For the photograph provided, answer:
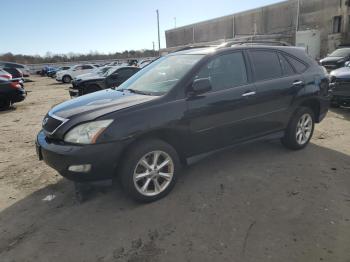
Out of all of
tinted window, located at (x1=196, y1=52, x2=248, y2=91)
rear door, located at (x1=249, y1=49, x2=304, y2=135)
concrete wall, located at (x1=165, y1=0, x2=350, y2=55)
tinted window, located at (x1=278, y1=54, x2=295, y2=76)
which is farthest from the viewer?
concrete wall, located at (x1=165, y1=0, x2=350, y2=55)

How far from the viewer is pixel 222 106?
3971 millimetres

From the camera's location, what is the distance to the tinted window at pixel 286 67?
482cm

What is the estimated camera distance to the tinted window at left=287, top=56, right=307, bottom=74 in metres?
4.95

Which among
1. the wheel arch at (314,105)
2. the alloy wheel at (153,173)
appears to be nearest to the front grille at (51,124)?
the alloy wheel at (153,173)

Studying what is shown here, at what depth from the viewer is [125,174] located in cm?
334

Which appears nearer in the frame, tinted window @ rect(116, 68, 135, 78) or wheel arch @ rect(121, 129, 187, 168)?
wheel arch @ rect(121, 129, 187, 168)

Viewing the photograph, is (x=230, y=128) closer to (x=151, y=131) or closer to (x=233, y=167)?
(x=233, y=167)

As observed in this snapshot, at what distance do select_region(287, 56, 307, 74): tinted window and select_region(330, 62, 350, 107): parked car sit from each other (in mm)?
3268

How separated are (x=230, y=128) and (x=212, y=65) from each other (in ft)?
2.87

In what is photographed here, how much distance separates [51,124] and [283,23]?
144ft

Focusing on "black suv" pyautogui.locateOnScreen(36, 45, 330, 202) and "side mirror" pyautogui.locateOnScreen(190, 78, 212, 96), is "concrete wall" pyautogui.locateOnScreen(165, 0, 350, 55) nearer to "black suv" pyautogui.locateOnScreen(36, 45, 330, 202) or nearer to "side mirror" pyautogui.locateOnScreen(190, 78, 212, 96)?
"black suv" pyautogui.locateOnScreen(36, 45, 330, 202)

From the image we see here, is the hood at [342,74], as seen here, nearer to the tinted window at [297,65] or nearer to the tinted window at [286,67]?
the tinted window at [297,65]

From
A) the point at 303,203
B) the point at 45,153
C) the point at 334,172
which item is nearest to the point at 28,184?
the point at 45,153

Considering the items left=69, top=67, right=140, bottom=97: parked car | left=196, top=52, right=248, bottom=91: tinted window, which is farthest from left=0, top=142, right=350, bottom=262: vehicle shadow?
left=69, top=67, right=140, bottom=97: parked car
